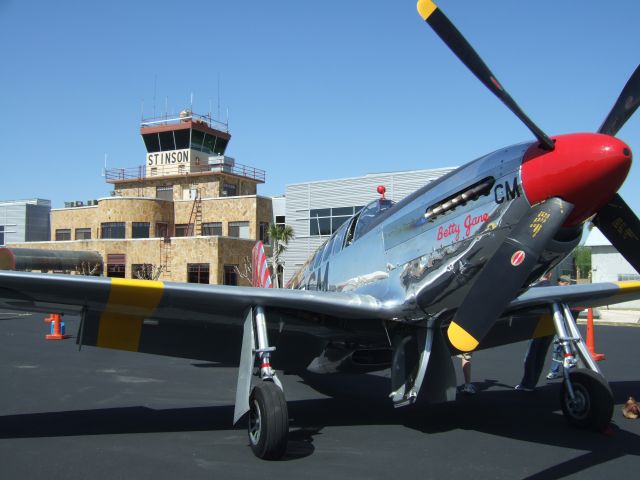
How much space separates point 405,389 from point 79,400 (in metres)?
4.53

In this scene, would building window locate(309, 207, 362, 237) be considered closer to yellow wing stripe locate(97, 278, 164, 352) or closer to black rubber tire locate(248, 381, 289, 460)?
yellow wing stripe locate(97, 278, 164, 352)

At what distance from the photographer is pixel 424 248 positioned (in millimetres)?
5707

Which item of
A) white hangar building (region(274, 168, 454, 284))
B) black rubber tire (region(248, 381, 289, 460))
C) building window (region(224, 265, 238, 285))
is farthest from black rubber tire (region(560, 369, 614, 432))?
building window (region(224, 265, 238, 285))

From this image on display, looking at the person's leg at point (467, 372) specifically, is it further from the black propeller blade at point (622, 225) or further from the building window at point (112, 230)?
the building window at point (112, 230)

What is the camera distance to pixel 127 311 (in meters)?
6.20

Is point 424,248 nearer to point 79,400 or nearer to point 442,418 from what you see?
point 442,418

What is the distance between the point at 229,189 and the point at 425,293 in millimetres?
44461

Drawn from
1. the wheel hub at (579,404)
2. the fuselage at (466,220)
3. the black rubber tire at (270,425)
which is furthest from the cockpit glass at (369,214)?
the wheel hub at (579,404)

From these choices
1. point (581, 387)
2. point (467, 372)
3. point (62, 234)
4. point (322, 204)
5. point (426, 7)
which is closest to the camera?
point (426, 7)

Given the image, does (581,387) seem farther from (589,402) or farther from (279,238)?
(279,238)

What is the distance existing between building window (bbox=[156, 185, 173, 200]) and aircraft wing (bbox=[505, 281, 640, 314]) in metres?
44.5

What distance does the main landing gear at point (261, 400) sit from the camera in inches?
209

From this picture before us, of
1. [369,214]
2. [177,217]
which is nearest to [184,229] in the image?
[177,217]

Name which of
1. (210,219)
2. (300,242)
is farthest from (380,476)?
(210,219)
